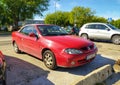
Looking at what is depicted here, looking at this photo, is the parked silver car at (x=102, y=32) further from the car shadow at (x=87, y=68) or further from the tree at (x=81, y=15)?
the tree at (x=81, y=15)

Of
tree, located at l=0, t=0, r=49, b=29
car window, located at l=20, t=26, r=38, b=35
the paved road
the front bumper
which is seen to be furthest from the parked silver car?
tree, located at l=0, t=0, r=49, b=29

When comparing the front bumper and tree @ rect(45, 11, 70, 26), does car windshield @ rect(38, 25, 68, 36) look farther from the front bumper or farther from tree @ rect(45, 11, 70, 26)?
tree @ rect(45, 11, 70, 26)

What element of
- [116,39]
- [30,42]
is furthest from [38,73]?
[116,39]

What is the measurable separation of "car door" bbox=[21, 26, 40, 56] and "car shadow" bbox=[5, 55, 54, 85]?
1.65 feet

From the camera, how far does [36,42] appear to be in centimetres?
686

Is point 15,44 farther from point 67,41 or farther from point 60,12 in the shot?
point 60,12

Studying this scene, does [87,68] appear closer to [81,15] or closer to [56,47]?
[56,47]

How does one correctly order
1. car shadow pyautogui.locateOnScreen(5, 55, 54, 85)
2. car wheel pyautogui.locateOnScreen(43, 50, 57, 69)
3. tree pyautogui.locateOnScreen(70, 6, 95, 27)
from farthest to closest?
tree pyautogui.locateOnScreen(70, 6, 95, 27) < car wheel pyautogui.locateOnScreen(43, 50, 57, 69) < car shadow pyautogui.locateOnScreen(5, 55, 54, 85)

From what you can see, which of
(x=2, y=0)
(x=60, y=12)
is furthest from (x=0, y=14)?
(x=60, y=12)

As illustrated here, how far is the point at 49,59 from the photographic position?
6.26 m

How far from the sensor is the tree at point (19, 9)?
3486 cm

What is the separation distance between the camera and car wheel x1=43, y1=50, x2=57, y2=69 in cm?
607

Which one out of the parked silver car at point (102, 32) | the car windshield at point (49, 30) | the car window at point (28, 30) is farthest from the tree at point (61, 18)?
the car windshield at point (49, 30)

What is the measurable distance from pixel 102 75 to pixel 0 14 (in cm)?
3295
